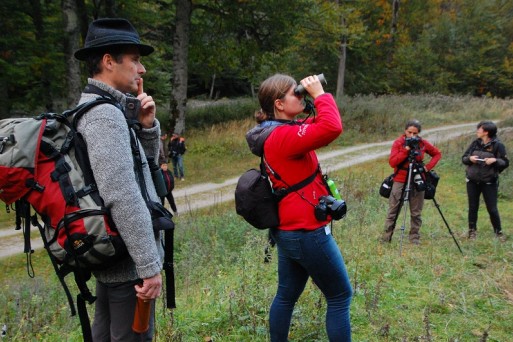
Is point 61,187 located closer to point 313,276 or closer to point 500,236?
point 313,276

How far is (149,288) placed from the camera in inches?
85.0

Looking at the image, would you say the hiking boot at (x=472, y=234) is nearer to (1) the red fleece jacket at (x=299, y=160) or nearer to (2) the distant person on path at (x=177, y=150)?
(1) the red fleece jacket at (x=299, y=160)

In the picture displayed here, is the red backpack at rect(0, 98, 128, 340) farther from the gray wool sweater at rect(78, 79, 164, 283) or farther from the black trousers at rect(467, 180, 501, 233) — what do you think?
the black trousers at rect(467, 180, 501, 233)

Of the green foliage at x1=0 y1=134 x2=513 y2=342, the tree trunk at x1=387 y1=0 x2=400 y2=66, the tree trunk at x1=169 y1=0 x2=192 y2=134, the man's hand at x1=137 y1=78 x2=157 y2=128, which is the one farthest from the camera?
the tree trunk at x1=387 y1=0 x2=400 y2=66

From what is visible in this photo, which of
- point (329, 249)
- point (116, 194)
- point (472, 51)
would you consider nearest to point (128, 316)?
point (116, 194)

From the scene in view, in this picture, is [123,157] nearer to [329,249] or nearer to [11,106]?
[329,249]

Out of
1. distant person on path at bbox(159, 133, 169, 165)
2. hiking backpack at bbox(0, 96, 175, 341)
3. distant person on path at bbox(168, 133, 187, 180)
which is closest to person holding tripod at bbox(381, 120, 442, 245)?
distant person on path at bbox(159, 133, 169, 165)

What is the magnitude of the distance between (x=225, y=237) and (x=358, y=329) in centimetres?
439

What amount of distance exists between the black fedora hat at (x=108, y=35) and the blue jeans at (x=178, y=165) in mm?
11589

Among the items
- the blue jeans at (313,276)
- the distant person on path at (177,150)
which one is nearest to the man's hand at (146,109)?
the blue jeans at (313,276)

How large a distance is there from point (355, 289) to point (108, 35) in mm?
3300

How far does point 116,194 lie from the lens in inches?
80.7

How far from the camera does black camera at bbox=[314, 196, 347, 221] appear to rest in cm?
270

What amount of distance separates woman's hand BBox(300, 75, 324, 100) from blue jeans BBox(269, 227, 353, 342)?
86 centimetres
